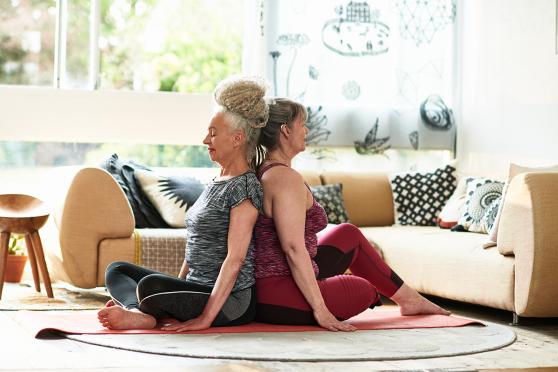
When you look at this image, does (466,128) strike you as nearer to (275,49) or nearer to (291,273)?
(275,49)

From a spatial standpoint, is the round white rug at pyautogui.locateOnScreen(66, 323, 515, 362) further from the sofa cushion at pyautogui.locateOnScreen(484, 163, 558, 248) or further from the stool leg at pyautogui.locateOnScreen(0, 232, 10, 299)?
the stool leg at pyautogui.locateOnScreen(0, 232, 10, 299)

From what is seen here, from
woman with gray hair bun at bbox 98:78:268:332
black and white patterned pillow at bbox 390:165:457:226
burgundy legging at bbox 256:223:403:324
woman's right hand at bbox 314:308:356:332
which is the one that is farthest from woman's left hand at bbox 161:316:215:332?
black and white patterned pillow at bbox 390:165:457:226

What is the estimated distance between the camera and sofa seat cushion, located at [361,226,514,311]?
413 centimetres

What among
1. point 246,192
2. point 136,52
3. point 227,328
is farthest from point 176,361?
point 136,52

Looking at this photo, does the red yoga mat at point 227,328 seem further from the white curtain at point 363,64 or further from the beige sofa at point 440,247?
the white curtain at point 363,64

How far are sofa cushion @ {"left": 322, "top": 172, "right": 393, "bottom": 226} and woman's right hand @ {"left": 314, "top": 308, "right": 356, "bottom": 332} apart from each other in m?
2.50

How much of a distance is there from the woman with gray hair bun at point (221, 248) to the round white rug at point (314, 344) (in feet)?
0.39

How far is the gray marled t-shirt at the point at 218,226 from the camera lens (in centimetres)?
340

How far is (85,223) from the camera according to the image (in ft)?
15.4

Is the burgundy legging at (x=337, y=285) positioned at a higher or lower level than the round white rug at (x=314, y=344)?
higher

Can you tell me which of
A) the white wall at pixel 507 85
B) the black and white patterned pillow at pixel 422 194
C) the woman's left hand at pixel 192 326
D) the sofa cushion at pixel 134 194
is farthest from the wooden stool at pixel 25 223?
the white wall at pixel 507 85

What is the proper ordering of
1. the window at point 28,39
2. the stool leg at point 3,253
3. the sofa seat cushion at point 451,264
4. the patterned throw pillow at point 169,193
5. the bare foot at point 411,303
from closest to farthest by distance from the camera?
the bare foot at point 411,303
the sofa seat cushion at point 451,264
the stool leg at point 3,253
the patterned throw pillow at point 169,193
the window at point 28,39

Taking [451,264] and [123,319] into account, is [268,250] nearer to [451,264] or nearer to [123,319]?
[123,319]

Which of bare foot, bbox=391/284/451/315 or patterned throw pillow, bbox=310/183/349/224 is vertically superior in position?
patterned throw pillow, bbox=310/183/349/224
